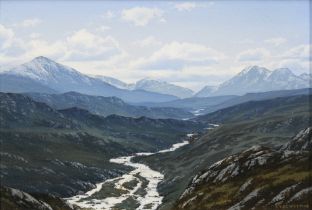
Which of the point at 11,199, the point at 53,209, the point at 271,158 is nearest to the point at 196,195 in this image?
the point at 271,158

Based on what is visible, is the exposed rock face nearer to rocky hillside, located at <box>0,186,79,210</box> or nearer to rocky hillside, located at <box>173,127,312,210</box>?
rocky hillside, located at <box>173,127,312,210</box>

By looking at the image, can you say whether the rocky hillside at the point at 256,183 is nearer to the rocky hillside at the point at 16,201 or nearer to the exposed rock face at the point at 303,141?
the exposed rock face at the point at 303,141

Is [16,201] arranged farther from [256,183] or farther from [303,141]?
[303,141]

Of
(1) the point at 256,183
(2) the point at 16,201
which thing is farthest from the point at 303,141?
(2) the point at 16,201

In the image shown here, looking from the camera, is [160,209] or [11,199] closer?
[11,199]

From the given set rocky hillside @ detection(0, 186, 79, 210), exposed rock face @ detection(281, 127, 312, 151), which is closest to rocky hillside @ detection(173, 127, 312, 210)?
exposed rock face @ detection(281, 127, 312, 151)

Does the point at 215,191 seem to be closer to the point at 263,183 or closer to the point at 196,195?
the point at 196,195

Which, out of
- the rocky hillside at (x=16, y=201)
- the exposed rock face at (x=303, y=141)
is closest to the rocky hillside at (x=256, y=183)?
the exposed rock face at (x=303, y=141)

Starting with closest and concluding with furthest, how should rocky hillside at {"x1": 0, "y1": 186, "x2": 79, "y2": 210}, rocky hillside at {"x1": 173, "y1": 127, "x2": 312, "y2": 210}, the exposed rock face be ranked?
rocky hillside at {"x1": 173, "y1": 127, "x2": 312, "y2": 210}
rocky hillside at {"x1": 0, "y1": 186, "x2": 79, "y2": 210}
the exposed rock face
